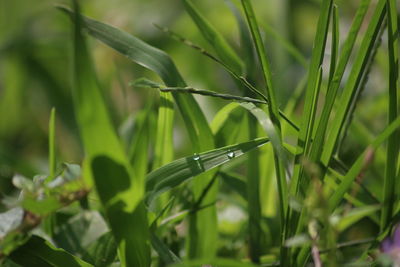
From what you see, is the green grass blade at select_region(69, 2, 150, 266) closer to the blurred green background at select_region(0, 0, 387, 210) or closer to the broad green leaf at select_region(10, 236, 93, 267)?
the broad green leaf at select_region(10, 236, 93, 267)

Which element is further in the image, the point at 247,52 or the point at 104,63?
the point at 104,63

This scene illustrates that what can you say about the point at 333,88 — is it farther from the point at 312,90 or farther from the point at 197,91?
the point at 197,91

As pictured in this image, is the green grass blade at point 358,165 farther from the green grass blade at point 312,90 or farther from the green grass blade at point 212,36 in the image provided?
the green grass blade at point 212,36

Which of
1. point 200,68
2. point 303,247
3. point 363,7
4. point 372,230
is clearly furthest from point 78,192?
point 200,68

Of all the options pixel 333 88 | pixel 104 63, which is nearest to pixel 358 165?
pixel 333 88

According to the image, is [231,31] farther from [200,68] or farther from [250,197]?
[250,197]

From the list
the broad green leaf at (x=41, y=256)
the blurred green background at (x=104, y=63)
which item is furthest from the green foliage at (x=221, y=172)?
the blurred green background at (x=104, y=63)
